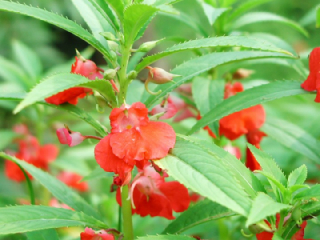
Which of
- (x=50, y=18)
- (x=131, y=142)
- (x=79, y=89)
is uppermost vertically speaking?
(x=50, y=18)

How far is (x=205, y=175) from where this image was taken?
731 millimetres

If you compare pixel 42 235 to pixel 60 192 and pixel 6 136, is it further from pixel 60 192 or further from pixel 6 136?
pixel 6 136

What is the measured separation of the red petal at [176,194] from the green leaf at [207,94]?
0.17m

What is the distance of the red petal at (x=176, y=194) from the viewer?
105cm

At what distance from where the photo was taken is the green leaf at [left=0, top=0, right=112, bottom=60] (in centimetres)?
82

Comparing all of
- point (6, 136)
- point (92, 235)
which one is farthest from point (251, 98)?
point (6, 136)

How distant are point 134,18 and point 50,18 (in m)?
0.17

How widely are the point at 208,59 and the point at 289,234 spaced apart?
424 millimetres

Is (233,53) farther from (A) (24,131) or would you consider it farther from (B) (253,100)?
(A) (24,131)

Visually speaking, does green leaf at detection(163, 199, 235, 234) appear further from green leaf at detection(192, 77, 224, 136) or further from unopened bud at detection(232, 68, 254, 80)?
unopened bud at detection(232, 68, 254, 80)

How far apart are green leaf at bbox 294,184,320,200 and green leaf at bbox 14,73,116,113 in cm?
42

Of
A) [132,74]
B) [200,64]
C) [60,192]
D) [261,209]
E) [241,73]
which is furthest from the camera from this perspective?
[241,73]

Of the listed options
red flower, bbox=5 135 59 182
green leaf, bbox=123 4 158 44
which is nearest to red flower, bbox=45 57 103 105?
green leaf, bbox=123 4 158 44

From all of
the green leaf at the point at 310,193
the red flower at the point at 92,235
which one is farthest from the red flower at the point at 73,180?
the green leaf at the point at 310,193
